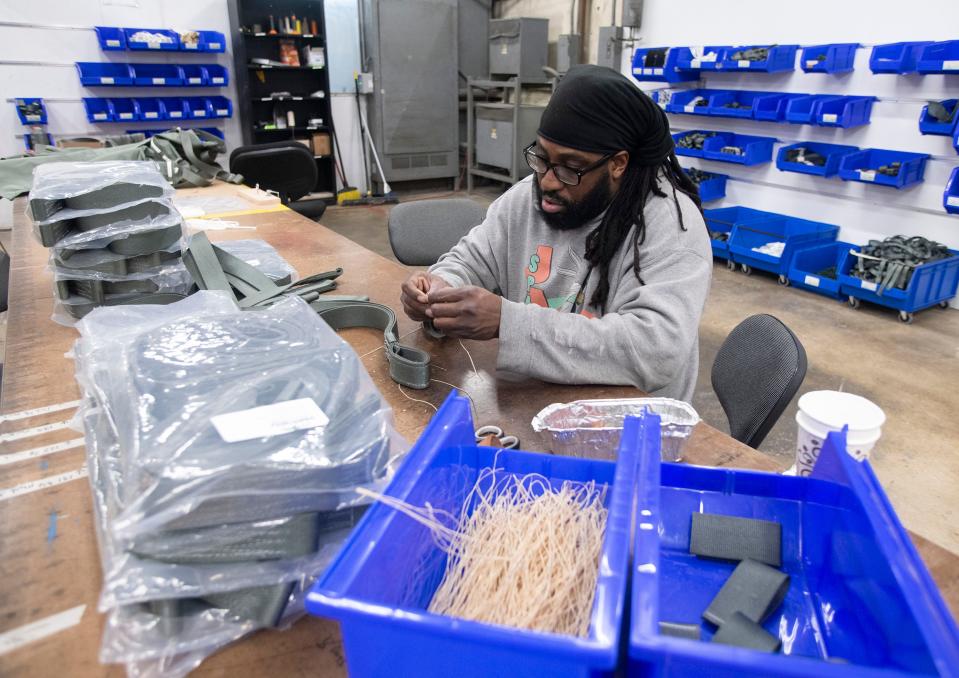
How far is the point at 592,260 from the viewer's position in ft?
5.13

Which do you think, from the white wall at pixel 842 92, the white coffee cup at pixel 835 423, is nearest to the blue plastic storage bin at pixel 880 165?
the white wall at pixel 842 92

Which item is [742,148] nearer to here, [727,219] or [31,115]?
[727,219]

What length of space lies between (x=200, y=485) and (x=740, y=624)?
0.55m

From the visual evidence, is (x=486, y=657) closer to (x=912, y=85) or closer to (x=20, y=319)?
(x=20, y=319)

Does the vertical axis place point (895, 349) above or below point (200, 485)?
below

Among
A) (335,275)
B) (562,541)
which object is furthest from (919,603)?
(335,275)

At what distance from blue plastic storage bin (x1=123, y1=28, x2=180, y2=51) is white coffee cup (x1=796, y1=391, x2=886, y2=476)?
624 centimetres

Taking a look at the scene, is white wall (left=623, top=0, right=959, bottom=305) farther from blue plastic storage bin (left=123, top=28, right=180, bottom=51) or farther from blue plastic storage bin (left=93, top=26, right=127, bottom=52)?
blue plastic storage bin (left=93, top=26, right=127, bottom=52)

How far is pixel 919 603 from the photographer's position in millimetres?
490

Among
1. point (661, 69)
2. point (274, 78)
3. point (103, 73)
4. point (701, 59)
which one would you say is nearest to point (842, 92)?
point (701, 59)

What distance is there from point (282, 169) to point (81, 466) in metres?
3.29

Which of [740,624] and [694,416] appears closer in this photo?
[740,624]

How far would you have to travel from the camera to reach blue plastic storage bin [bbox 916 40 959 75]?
131 inches

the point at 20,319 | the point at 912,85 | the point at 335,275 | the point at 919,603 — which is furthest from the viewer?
the point at 912,85
